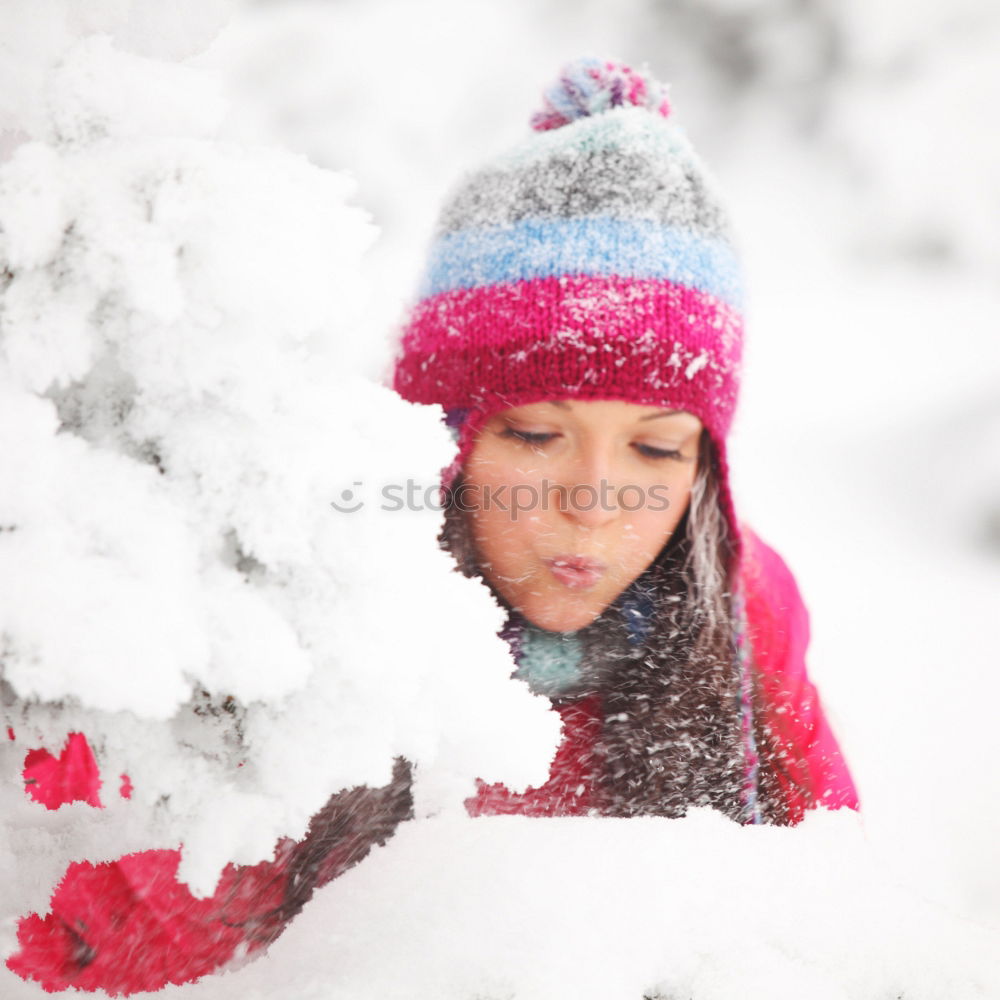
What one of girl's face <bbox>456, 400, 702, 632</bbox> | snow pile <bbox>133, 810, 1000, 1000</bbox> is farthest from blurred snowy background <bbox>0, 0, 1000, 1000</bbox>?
girl's face <bbox>456, 400, 702, 632</bbox>

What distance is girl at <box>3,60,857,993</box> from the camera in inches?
42.1

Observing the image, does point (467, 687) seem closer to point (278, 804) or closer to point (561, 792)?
point (278, 804)

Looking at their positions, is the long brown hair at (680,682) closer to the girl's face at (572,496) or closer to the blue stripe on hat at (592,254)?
the girl's face at (572,496)

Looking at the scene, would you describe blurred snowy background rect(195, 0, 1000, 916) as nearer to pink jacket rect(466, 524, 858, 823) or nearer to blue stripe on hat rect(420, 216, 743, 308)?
pink jacket rect(466, 524, 858, 823)

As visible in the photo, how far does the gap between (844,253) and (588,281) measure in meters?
2.93

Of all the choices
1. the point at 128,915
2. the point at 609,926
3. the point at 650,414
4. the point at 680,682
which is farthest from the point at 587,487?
the point at 128,915

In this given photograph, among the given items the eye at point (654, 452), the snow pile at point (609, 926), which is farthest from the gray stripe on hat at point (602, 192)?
the snow pile at point (609, 926)

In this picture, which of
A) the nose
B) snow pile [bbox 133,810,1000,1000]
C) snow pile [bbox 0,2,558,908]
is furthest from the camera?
the nose

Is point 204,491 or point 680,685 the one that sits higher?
point 204,491

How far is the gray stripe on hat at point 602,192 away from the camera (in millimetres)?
1114

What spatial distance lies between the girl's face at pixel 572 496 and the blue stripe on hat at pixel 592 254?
0.64ft

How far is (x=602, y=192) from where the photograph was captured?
1.11 meters

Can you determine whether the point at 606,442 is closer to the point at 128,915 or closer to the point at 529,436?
the point at 529,436

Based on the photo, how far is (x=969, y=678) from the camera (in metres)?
2.47
